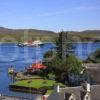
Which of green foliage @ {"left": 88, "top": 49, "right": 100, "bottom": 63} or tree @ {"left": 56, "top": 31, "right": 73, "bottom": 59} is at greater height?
tree @ {"left": 56, "top": 31, "right": 73, "bottom": 59}

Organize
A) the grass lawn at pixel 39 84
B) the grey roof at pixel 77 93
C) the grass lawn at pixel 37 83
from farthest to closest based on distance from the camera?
the grass lawn at pixel 37 83 → the grass lawn at pixel 39 84 → the grey roof at pixel 77 93

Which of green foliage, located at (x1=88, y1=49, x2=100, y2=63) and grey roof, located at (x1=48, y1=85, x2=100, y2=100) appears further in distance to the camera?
green foliage, located at (x1=88, y1=49, x2=100, y2=63)

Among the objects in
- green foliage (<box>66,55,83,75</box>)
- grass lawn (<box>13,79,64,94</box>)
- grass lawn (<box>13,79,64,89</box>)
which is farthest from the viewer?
green foliage (<box>66,55,83,75</box>)

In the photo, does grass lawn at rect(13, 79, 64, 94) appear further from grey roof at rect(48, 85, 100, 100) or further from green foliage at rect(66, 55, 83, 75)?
grey roof at rect(48, 85, 100, 100)

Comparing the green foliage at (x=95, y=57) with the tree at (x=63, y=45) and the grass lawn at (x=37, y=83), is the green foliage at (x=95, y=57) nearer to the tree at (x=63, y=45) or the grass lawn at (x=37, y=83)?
the tree at (x=63, y=45)

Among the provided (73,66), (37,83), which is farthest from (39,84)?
(73,66)

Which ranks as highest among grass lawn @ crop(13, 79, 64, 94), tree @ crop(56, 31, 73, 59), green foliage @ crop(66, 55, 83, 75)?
tree @ crop(56, 31, 73, 59)

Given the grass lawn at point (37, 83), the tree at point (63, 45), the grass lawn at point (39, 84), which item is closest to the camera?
the grass lawn at point (39, 84)

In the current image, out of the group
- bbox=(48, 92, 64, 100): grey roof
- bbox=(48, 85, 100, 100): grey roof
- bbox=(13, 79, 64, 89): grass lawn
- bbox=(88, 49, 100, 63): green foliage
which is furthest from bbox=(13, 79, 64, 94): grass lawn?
bbox=(48, 92, 64, 100): grey roof

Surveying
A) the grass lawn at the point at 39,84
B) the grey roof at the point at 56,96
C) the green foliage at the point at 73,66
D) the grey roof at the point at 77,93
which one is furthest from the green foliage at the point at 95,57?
the grey roof at the point at 56,96

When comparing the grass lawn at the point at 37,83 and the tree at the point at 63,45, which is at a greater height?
the tree at the point at 63,45

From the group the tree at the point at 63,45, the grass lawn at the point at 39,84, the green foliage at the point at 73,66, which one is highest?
the tree at the point at 63,45

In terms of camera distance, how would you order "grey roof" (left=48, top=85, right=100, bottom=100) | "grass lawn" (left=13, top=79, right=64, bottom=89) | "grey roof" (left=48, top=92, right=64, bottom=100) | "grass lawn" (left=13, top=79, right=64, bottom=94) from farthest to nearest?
"grass lawn" (left=13, top=79, right=64, bottom=89) < "grass lawn" (left=13, top=79, right=64, bottom=94) < "grey roof" (left=48, top=85, right=100, bottom=100) < "grey roof" (left=48, top=92, right=64, bottom=100)

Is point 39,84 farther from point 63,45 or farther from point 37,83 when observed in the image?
point 63,45
